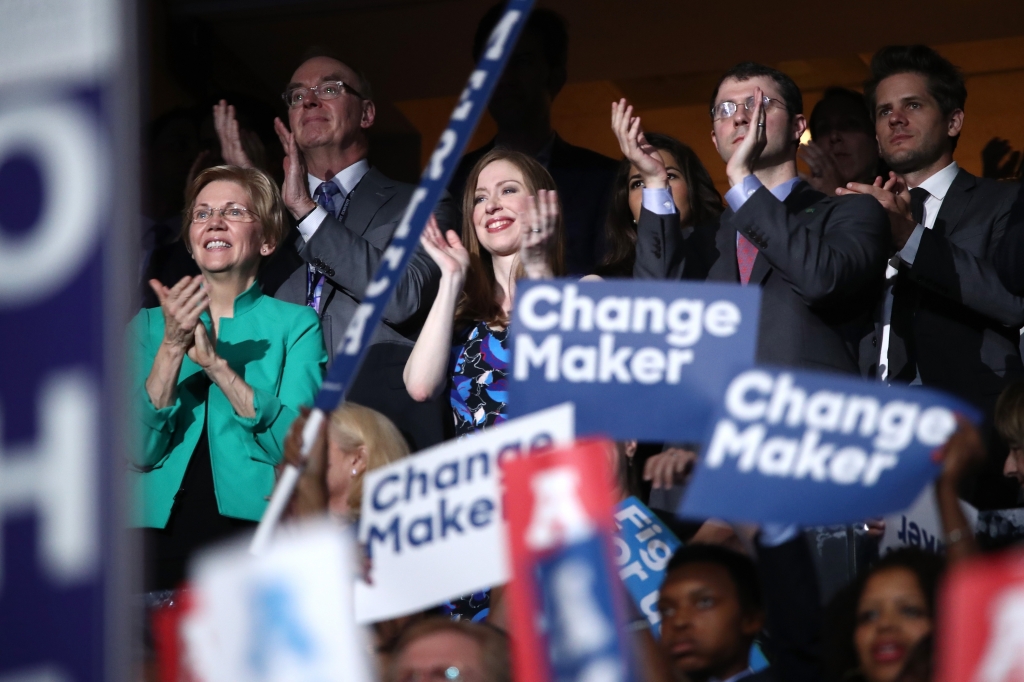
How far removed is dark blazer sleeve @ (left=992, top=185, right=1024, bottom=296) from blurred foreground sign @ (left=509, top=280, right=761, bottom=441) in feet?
5.40

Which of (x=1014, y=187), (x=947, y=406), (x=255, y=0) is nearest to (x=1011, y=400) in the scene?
(x=1014, y=187)

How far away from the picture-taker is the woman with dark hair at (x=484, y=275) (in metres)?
3.47

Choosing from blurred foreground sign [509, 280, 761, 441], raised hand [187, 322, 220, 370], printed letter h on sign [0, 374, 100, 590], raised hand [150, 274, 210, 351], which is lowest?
printed letter h on sign [0, 374, 100, 590]

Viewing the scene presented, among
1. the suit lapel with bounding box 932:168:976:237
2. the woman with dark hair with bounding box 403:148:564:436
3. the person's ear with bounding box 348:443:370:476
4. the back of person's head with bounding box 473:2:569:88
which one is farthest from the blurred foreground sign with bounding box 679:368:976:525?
the back of person's head with bounding box 473:2:569:88

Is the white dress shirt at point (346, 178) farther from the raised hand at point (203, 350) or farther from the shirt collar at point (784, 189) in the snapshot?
the shirt collar at point (784, 189)

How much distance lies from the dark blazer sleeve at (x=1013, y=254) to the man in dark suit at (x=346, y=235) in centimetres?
146

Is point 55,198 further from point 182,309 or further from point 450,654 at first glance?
point 182,309

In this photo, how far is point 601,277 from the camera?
12.5 ft

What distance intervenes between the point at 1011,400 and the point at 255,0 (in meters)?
3.28

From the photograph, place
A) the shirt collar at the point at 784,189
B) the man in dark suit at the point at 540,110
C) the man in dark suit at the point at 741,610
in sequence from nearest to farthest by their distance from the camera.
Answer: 1. the man in dark suit at the point at 741,610
2. the shirt collar at the point at 784,189
3. the man in dark suit at the point at 540,110

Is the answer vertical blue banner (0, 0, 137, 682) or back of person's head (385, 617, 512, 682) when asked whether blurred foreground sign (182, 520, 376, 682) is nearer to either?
vertical blue banner (0, 0, 137, 682)

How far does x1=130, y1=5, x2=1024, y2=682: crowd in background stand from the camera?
127 inches

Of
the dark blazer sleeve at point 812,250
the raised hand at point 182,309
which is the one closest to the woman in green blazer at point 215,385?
the raised hand at point 182,309

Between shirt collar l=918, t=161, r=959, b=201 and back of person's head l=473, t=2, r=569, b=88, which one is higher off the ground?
back of person's head l=473, t=2, r=569, b=88
